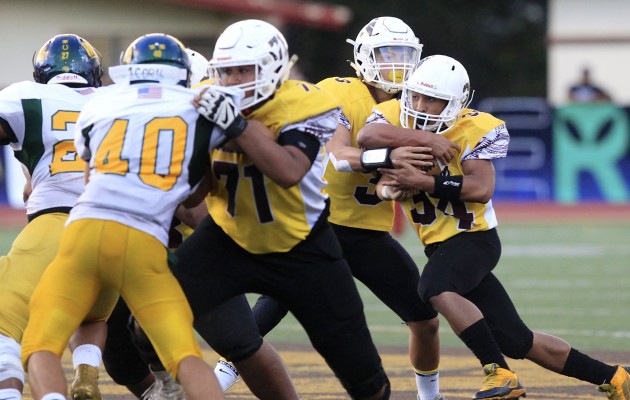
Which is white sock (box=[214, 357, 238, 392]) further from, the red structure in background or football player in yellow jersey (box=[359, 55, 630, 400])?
the red structure in background

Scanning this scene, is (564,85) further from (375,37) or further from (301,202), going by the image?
(301,202)

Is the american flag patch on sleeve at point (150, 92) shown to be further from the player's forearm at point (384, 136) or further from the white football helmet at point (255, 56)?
the player's forearm at point (384, 136)

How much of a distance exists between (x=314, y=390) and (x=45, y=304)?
236 centimetres

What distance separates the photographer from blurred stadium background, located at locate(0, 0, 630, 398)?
1000 centimetres

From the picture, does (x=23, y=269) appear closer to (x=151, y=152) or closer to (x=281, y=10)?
(x=151, y=152)

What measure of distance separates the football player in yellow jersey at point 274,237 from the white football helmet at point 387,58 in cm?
124

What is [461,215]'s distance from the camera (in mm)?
5676

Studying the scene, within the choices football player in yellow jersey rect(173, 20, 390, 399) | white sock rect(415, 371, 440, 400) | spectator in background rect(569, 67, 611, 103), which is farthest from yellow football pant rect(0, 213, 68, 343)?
spectator in background rect(569, 67, 611, 103)

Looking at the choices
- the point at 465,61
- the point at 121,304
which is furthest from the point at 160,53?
the point at 465,61

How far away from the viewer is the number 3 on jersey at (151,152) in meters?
4.38

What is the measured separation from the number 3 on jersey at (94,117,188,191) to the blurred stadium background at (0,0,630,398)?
2.91 meters

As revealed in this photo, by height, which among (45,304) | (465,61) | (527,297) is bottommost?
(465,61)

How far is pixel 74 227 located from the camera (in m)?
4.39

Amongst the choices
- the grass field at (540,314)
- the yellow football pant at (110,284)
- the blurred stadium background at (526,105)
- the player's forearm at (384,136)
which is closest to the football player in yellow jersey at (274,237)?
the yellow football pant at (110,284)
